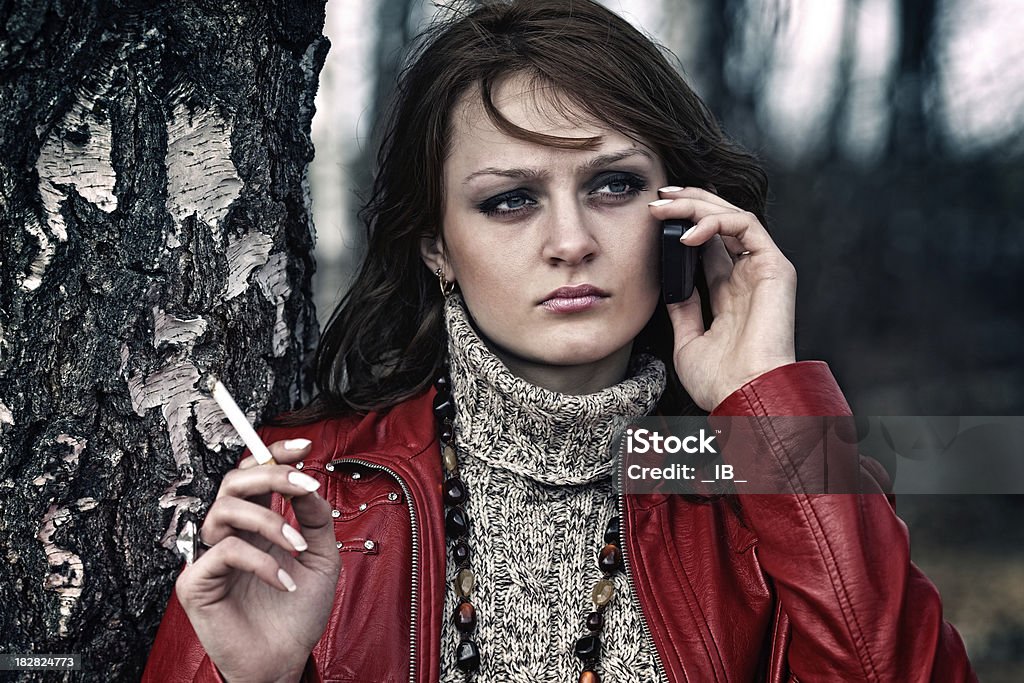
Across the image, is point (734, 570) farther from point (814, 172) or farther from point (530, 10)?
point (814, 172)

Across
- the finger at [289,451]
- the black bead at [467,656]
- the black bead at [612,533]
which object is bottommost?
the black bead at [467,656]

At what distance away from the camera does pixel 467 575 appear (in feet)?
7.67

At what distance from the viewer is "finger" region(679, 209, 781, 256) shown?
2.43 m

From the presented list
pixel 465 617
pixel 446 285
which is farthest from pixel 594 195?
pixel 465 617

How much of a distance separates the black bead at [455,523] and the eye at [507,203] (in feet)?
2.45

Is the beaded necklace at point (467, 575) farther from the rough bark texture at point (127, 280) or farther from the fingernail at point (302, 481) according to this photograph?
the fingernail at point (302, 481)

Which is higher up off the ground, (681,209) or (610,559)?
(681,209)

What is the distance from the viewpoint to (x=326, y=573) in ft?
6.03

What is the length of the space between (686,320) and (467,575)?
34.5 inches

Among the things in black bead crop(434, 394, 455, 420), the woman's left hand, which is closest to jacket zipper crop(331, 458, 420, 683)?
black bead crop(434, 394, 455, 420)

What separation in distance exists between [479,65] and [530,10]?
23 centimetres

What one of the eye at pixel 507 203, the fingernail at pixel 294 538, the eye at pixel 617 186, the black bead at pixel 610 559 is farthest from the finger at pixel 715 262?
the fingernail at pixel 294 538

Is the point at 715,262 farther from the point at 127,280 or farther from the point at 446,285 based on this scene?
the point at 127,280

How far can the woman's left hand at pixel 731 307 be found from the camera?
2.35m
